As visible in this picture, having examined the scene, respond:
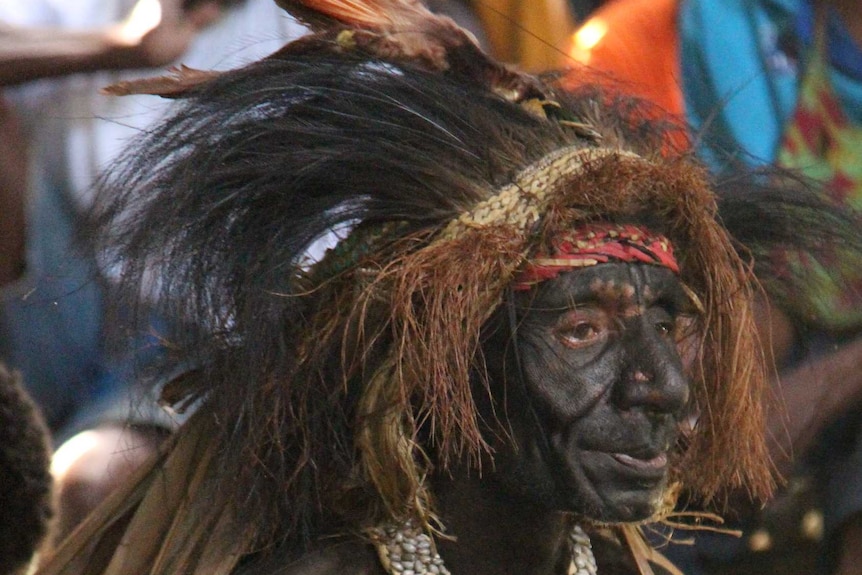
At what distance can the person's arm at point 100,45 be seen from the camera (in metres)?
2.76

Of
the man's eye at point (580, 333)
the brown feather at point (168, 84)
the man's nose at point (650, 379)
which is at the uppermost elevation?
the brown feather at point (168, 84)

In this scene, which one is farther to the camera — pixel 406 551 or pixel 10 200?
pixel 10 200

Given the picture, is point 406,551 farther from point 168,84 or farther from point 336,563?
point 168,84

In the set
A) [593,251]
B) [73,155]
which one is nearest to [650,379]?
[593,251]

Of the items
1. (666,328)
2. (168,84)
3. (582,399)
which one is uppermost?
(168,84)

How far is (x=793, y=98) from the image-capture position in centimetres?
303

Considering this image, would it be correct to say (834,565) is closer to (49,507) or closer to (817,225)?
(817,225)

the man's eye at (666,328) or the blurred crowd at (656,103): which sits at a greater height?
the blurred crowd at (656,103)

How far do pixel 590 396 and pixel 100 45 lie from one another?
51.7 inches

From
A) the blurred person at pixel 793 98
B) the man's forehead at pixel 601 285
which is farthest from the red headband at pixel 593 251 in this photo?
the blurred person at pixel 793 98

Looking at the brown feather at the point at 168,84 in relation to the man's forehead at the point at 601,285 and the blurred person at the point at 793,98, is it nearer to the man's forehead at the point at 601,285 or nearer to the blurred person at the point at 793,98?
the man's forehead at the point at 601,285

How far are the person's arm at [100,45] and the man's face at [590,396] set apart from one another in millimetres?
1095

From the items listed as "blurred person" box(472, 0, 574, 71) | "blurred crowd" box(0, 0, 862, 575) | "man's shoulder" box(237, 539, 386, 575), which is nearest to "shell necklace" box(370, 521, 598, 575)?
"man's shoulder" box(237, 539, 386, 575)

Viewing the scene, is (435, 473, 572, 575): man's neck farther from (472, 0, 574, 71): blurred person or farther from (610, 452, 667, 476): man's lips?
(472, 0, 574, 71): blurred person
